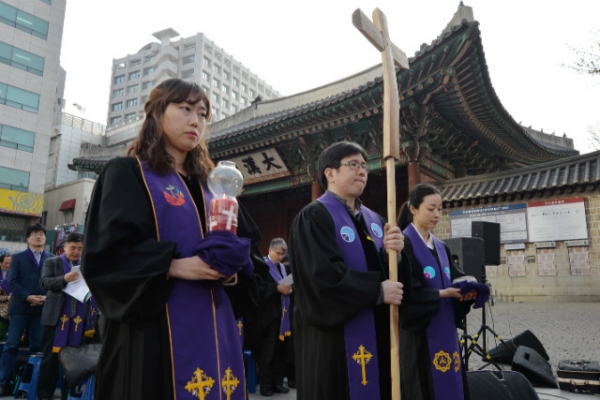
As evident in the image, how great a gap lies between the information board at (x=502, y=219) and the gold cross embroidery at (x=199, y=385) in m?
10.00

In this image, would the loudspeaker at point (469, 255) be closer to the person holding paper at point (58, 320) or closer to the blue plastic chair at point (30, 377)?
the person holding paper at point (58, 320)

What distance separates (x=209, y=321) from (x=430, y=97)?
9.32 m

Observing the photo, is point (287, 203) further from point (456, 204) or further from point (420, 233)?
point (420, 233)

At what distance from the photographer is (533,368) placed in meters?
5.06

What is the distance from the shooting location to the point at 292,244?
2.66 m

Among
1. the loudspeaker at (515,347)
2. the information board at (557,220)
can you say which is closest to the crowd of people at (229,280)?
the loudspeaker at (515,347)

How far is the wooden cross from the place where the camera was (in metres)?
2.27

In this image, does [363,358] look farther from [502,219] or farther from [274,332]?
[502,219]

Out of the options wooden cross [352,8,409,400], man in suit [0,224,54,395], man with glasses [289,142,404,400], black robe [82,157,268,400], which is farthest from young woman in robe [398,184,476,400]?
man in suit [0,224,54,395]

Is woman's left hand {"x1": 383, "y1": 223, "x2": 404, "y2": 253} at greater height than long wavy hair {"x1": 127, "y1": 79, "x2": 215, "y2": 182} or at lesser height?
lesser

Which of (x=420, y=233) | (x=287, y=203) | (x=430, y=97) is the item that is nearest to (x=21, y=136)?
(x=287, y=203)

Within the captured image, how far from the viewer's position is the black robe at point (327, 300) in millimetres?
2301

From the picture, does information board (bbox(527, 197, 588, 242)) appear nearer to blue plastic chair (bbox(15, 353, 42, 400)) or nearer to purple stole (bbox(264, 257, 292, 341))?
purple stole (bbox(264, 257, 292, 341))

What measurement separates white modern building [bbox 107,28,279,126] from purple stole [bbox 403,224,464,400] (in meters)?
56.2
